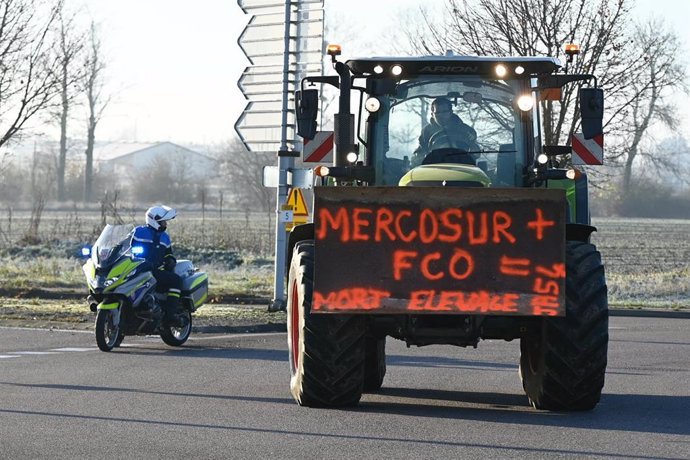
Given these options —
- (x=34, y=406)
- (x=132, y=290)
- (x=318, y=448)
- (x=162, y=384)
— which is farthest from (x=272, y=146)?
(x=318, y=448)

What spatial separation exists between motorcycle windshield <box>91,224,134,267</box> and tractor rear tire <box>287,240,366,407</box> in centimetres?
675

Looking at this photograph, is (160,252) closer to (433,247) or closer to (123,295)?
(123,295)

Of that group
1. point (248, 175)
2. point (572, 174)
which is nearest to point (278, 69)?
point (572, 174)

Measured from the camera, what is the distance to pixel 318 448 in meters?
9.79

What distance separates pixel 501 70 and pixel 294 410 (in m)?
3.61

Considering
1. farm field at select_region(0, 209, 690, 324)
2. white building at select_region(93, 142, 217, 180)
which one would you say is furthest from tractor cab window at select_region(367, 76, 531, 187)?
white building at select_region(93, 142, 217, 180)

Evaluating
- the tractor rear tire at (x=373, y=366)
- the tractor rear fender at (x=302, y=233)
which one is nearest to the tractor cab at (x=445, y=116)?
the tractor rear fender at (x=302, y=233)

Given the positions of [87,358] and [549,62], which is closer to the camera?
[549,62]

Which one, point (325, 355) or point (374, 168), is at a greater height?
point (374, 168)

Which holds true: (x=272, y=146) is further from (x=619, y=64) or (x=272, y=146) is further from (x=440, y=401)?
(x=440, y=401)

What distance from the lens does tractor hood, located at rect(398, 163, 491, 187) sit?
40.6 ft

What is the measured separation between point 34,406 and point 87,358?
4.69m

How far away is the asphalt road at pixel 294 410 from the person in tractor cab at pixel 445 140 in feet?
6.76

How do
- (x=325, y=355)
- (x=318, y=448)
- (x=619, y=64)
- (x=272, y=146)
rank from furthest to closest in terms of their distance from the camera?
(x=619, y=64) → (x=272, y=146) → (x=325, y=355) → (x=318, y=448)
